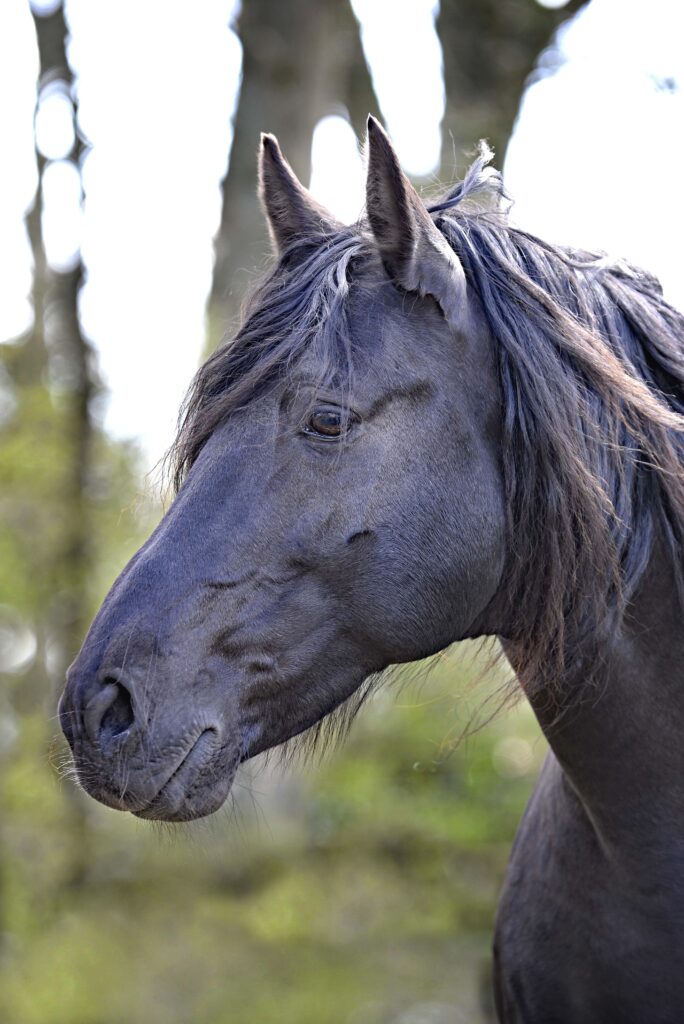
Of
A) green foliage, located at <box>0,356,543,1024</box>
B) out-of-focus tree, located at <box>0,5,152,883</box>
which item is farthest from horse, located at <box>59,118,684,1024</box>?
out-of-focus tree, located at <box>0,5,152,883</box>

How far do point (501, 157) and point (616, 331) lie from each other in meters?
6.89

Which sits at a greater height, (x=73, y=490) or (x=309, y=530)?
(x=309, y=530)

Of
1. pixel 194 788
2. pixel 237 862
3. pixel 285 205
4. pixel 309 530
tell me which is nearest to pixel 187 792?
pixel 194 788

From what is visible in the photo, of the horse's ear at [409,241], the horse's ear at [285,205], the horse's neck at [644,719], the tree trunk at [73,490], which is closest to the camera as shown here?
the horse's ear at [409,241]

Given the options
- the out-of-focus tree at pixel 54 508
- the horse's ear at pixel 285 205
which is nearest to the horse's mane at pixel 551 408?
the horse's ear at pixel 285 205

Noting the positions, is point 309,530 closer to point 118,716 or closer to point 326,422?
point 326,422

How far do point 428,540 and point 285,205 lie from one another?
1.01 meters

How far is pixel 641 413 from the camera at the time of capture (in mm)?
2260

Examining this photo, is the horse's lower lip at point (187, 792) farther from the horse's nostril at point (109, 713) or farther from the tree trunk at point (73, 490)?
the tree trunk at point (73, 490)

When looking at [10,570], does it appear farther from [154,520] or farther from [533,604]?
[533,604]

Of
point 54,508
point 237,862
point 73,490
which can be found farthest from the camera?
point 237,862

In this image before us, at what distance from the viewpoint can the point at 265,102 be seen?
845 centimetres

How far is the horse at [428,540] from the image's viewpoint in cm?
203

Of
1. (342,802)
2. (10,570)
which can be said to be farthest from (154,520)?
(342,802)
